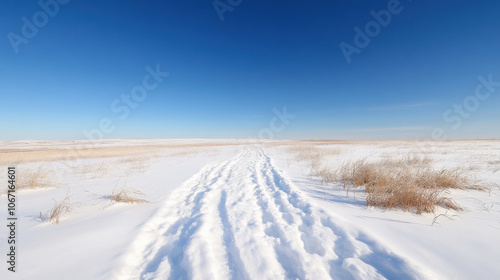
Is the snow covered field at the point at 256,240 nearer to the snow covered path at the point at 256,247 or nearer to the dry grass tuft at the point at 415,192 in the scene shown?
the snow covered path at the point at 256,247

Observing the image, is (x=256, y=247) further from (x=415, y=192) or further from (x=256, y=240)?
(x=415, y=192)

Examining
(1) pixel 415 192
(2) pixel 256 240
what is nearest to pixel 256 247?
(2) pixel 256 240

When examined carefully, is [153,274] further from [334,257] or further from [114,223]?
[334,257]

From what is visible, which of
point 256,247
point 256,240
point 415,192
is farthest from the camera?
point 415,192

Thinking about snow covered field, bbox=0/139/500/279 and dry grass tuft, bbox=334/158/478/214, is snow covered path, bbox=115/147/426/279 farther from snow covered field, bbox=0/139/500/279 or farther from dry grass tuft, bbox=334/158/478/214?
dry grass tuft, bbox=334/158/478/214

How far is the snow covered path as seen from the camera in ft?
6.66

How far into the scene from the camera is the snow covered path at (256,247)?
203 centimetres

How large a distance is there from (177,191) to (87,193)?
2539mm

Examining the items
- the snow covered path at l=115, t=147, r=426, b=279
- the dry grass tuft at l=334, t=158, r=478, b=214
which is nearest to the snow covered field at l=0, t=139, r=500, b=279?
the snow covered path at l=115, t=147, r=426, b=279

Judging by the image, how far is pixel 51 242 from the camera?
2541 millimetres

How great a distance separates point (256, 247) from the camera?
2.49 meters

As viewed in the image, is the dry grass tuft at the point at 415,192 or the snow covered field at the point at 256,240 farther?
the dry grass tuft at the point at 415,192

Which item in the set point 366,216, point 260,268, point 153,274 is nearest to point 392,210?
point 366,216

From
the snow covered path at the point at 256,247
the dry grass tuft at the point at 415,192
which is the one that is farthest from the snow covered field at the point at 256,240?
the dry grass tuft at the point at 415,192
